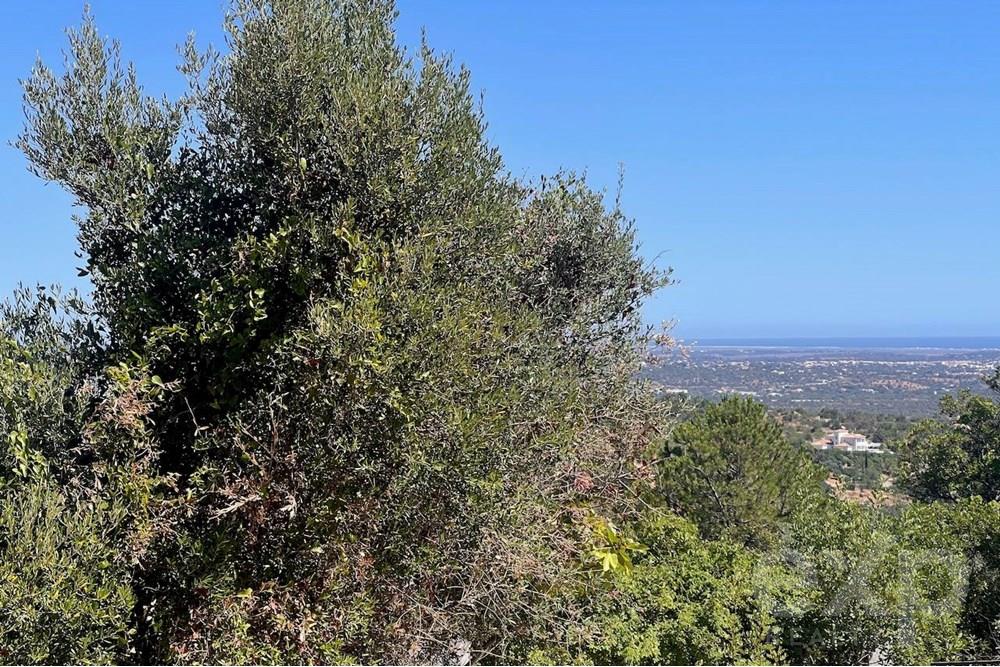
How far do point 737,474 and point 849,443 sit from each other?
3083 cm

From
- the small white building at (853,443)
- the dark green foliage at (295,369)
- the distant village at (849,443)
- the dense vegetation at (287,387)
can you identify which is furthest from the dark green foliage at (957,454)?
the dark green foliage at (295,369)

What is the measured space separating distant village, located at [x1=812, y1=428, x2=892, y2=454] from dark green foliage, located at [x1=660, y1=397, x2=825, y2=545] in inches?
947

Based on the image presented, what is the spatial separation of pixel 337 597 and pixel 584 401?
3026mm

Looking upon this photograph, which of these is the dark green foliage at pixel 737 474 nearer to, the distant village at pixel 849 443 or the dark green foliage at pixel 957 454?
the dark green foliage at pixel 957 454

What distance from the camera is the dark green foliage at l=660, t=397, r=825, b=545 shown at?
15.6 meters

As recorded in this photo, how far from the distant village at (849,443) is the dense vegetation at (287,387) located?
37.9 metres

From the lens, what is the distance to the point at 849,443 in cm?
4256

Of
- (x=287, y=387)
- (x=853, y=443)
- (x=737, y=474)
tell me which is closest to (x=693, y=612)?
(x=287, y=387)

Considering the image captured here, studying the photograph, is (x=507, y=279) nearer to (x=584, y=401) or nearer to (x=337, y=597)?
(x=584, y=401)

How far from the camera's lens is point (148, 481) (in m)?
4.53

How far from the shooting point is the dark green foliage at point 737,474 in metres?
15.6

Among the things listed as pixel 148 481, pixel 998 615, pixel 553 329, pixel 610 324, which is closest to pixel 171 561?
pixel 148 481

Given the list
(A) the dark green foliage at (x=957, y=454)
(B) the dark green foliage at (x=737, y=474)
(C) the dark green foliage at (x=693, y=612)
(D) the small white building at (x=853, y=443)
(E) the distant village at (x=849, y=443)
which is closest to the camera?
(C) the dark green foliage at (x=693, y=612)

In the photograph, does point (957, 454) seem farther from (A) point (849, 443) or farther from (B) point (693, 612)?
(B) point (693, 612)
